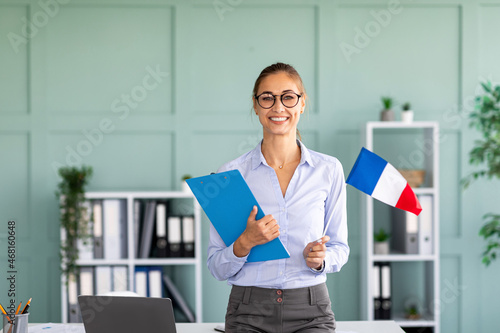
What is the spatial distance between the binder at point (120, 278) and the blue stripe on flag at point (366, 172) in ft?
6.64

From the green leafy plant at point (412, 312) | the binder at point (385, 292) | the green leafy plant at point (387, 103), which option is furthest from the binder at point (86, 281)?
the green leafy plant at point (387, 103)

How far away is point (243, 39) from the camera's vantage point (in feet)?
11.8

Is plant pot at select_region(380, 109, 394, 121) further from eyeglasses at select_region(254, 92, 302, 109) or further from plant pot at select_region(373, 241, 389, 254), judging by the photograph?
eyeglasses at select_region(254, 92, 302, 109)

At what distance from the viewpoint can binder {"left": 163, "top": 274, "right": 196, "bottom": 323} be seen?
336 centimetres

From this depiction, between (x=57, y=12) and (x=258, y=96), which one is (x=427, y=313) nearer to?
(x=258, y=96)

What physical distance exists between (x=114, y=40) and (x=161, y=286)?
1.64 metres

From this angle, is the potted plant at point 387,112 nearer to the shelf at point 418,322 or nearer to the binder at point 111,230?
the shelf at point 418,322

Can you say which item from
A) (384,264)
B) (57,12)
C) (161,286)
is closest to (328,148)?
(384,264)

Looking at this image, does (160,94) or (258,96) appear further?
(160,94)

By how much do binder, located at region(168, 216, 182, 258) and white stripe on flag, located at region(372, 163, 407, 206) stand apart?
1.81 m

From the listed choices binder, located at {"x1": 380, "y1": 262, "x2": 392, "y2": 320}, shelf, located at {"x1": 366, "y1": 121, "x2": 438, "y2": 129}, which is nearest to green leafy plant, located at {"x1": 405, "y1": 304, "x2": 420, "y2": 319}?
binder, located at {"x1": 380, "y1": 262, "x2": 392, "y2": 320}

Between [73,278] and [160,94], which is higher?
[160,94]

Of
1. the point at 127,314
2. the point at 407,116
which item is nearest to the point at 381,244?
the point at 407,116

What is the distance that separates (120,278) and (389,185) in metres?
2.10
